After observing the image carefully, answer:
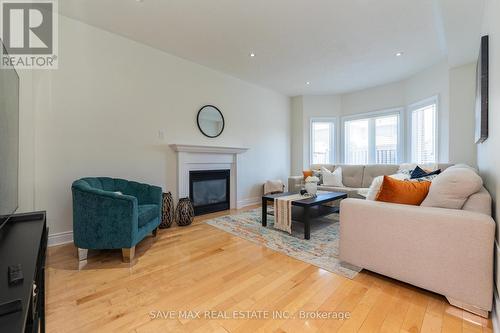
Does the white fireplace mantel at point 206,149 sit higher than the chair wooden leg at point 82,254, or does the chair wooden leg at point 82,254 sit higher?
the white fireplace mantel at point 206,149

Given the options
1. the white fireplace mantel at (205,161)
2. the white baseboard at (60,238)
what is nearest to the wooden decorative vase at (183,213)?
the white fireplace mantel at (205,161)

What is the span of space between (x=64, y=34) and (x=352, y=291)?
3937 millimetres

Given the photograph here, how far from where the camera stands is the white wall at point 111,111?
249cm

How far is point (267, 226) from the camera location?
3.18 meters

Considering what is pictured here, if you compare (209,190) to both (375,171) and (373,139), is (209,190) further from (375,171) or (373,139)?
(373,139)

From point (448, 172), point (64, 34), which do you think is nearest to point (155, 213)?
point (64, 34)

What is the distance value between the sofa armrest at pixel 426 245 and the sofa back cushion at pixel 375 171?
110 inches

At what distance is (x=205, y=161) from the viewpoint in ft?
12.8

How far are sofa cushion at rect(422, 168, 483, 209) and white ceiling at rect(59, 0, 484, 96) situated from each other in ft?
5.23

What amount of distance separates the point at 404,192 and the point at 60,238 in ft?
11.7

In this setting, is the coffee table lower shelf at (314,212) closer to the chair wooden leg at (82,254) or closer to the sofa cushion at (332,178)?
the sofa cushion at (332,178)

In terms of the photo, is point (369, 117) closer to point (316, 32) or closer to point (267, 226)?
point (316, 32)

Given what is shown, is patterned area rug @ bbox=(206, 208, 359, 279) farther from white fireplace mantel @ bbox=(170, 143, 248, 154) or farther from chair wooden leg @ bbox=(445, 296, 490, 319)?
white fireplace mantel @ bbox=(170, 143, 248, 154)

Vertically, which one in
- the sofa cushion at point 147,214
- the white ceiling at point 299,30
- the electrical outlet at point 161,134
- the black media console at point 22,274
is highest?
the white ceiling at point 299,30
